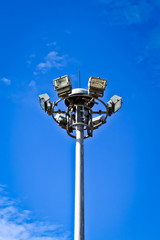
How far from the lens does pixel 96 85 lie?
1923 cm

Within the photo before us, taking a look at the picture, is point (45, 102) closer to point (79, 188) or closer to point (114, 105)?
point (114, 105)

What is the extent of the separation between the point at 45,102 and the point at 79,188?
5.23m

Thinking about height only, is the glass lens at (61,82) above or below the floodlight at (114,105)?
above

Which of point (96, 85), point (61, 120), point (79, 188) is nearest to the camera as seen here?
point (79, 188)

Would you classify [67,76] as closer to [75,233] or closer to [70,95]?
[70,95]

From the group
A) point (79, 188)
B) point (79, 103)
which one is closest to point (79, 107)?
point (79, 103)

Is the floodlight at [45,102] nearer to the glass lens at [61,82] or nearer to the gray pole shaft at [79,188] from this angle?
the glass lens at [61,82]

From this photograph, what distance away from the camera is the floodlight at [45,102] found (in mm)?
20141

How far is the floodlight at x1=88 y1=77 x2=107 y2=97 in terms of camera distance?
19203 mm

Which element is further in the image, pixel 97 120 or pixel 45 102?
pixel 97 120

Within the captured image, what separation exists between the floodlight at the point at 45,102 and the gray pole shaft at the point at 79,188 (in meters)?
1.90

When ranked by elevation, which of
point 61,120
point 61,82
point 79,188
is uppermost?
point 61,82

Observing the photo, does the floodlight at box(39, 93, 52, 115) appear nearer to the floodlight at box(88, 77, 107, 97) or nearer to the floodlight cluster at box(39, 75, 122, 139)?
the floodlight cluster at box(39, 75, 122, 139)

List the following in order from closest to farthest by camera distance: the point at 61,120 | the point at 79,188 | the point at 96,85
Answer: the point at 79,188, the point at 96,85, the point at 61,120
